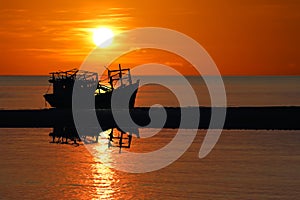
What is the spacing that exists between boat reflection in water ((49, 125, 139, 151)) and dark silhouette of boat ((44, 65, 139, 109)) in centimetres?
1616

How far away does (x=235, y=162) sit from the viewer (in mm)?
37938

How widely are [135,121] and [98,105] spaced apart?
13342 millimetres

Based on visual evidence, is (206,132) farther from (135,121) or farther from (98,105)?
(98,105)

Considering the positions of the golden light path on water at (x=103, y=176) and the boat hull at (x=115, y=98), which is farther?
the boat hull at (x=115, y=98)

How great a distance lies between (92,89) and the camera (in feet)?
266

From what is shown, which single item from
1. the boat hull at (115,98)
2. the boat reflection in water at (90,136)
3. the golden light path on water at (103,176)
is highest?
the boat hull at (115,98)

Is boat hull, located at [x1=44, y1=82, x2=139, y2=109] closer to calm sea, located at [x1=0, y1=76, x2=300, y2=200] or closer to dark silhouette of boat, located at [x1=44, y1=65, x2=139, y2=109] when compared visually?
dark silhouette of boat, located at [x1=44, y1=65, x2=139, y2=109]

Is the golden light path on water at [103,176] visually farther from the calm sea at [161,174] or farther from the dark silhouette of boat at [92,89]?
the dark silhouette of boat at [92,89]

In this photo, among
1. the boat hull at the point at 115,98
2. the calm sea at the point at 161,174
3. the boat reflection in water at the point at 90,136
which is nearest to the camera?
the calm sea at the point at 161,174

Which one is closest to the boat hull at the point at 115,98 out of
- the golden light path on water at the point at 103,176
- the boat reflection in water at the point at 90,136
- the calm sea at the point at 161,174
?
the boat reflection in water at the point at 90,136

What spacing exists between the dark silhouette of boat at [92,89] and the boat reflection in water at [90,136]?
1616 centimetres

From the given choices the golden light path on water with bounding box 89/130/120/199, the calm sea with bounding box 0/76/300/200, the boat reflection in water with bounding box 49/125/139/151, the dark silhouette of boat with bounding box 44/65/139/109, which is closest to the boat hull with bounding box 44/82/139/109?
the dark silhouette of boat with bounding box 44/65/139/109

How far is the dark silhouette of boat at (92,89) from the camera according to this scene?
258 ft

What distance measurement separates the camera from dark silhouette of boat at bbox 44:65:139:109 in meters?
78.5
